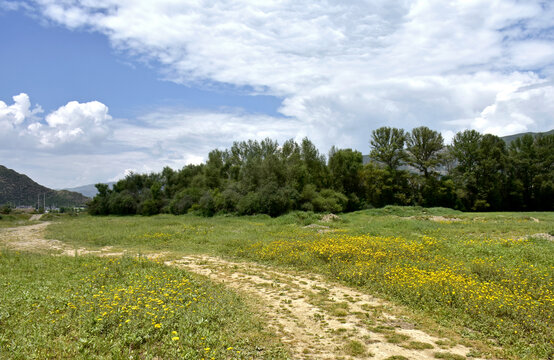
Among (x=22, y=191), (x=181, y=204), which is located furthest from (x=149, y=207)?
(x=22, y=191)

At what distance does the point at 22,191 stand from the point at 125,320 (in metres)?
127

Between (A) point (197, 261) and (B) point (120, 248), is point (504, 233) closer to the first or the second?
(A) point (197, 261)

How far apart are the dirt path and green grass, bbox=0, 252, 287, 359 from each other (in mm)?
621

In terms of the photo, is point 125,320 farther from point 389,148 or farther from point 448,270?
point 389,148

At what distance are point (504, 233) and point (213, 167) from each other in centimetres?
4260

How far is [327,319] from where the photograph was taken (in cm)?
757

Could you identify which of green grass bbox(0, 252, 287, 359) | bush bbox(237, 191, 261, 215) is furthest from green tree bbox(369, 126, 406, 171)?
green grass bbox(0, 252, 287, 359)

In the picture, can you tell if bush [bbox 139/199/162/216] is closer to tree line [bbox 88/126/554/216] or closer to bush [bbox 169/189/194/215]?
tree line [bbox 88/126/554/216]

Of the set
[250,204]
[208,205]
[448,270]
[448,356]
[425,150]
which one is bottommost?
[448,356]

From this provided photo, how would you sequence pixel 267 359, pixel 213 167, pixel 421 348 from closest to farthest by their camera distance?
1. pixel 267 359
2. pixel 421 348
3. pixel 213 167

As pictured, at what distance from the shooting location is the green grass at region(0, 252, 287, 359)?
556 cm

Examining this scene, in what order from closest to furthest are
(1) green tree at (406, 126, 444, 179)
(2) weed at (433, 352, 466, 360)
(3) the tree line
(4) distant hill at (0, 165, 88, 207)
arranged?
(2) weed at (433, 352, 466, 360) → (3) the tree line → (1) green tree at (406, 126, 444, 179) → (4) distant hill at (0, 165, 88, 207)

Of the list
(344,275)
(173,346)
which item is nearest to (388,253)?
(344,275)

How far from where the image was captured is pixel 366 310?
8.11m
